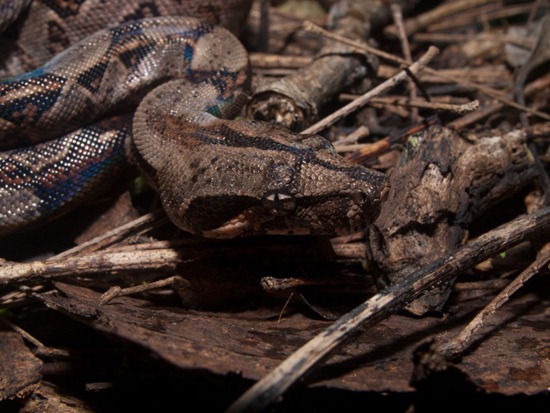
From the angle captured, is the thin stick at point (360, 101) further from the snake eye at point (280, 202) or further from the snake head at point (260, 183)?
the snake eye at point (280, 202)

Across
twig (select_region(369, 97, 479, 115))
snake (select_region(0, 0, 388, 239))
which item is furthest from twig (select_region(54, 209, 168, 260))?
twig (select_region(369, 97, 479, 115))

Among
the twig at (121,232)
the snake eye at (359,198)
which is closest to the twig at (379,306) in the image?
the snake eye at (359,198)

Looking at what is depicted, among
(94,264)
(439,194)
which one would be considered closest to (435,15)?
(439,194)

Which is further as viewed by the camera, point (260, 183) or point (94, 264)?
point (94, 264)

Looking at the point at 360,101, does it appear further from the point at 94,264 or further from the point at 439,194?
the point at 94,264

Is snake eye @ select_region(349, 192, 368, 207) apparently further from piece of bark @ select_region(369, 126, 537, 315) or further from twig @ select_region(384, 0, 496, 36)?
twig @ select_region(384, 0, 496, 36)

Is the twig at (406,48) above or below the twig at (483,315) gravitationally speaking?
above
